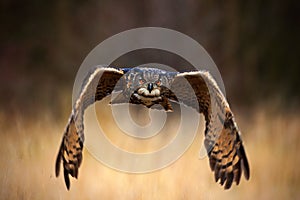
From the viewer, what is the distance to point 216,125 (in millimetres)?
2318

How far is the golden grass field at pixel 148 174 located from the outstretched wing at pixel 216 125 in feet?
0.98

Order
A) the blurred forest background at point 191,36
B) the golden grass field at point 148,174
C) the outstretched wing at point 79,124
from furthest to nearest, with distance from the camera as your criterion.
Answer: the blurred forest background at point 191,36 → the golden grass field at point 148,174 → the outstretched wing at point 79,124

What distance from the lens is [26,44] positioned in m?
3.85

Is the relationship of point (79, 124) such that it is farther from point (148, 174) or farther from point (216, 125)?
point (148, 174)

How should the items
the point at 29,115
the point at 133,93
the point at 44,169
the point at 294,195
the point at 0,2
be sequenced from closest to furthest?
the point at 133,93, the point at 44,169, the point at 294,195, the point at 29,115, the point at 0,2

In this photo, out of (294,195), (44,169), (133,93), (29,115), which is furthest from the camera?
(29,115)

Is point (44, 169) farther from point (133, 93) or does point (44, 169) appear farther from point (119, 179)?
point (133, 93)

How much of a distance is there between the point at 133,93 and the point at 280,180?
1.07m

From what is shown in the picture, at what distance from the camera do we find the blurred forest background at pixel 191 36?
3.30 m

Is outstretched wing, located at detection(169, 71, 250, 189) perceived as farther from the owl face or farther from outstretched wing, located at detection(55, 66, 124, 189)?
outstretched wing, located at detection(55, 66, 124, 189)

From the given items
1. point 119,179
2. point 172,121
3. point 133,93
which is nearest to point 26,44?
point 172,121

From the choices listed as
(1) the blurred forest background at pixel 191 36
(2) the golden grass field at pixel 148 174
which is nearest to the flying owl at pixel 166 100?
(2) the golden grass field at pixel 148 174

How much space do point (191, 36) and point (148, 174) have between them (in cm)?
133

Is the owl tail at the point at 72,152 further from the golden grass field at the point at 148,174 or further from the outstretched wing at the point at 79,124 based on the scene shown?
the golden grass field at the point at 148,174
